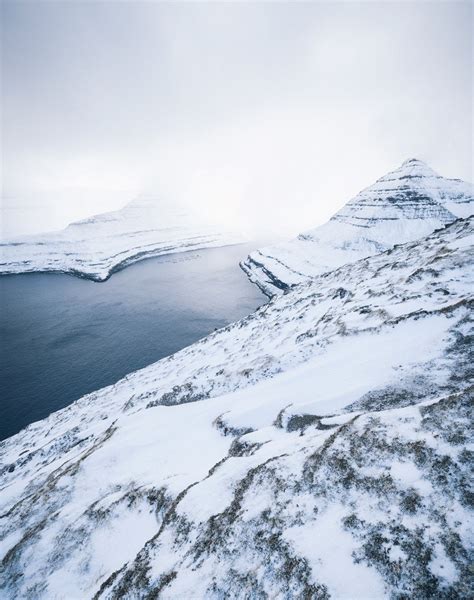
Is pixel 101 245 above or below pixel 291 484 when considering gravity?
above

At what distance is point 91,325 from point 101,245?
300 feet

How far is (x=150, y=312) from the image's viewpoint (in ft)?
208

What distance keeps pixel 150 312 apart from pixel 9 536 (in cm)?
5428

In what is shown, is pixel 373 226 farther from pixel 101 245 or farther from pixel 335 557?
pixel 101 245

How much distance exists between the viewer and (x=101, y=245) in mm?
132250

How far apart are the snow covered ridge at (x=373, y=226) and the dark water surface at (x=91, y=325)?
1025 cm

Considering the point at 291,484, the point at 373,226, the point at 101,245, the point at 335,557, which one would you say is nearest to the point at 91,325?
the point at 291,484

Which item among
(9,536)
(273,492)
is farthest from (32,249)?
(273,492)

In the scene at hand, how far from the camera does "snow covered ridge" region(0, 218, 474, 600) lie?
18.0 ft

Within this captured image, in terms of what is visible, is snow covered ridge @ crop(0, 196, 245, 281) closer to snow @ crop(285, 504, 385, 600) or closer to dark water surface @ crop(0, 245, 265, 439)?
dark water surface @ crop(0, 245, 265, 439)

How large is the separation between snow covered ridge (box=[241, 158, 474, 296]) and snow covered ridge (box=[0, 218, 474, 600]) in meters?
57.2

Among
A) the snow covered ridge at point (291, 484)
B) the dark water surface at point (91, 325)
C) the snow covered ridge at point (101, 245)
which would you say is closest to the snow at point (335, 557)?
the snow covered ridge at point (291, 484)

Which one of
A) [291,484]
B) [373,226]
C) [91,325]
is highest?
[291,484]

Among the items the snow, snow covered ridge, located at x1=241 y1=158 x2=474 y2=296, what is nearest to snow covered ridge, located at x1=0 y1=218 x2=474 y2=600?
the snow
